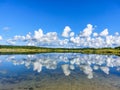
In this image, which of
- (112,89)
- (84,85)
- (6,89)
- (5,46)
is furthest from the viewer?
(5,46)

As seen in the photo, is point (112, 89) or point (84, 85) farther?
point (84, 85)

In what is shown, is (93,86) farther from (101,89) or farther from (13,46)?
(13,46)

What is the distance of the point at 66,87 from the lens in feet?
62.3

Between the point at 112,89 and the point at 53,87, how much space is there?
452cm

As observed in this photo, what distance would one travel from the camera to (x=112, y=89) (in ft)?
61.0

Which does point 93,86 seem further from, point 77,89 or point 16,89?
point 16,89

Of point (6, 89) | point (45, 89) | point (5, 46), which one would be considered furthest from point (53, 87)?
point (5, 46)

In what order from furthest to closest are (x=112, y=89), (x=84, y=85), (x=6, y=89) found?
(x=84, y=85) → (x=112, y=89) → (x=6, y=89)

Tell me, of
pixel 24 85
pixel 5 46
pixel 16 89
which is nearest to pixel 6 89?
pixel 16 89

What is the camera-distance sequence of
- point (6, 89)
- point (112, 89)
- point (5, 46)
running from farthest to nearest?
1. point (5, 46)
2. point (112, 89)
3. point (6, 89)

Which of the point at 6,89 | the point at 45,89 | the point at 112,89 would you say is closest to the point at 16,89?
the point at 6,89

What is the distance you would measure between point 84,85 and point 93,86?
76 centimetres

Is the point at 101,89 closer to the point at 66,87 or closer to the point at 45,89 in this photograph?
the point at 66,87

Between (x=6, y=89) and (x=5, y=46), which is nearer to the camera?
(x=6, y=89)
